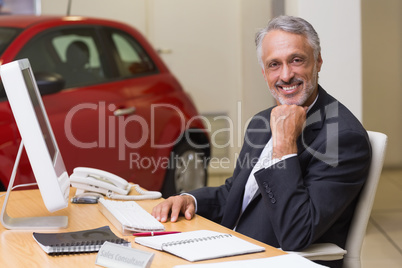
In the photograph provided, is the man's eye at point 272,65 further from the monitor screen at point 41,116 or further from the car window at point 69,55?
the car window at point 69,55

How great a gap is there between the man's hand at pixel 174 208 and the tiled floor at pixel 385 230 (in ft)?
6.89

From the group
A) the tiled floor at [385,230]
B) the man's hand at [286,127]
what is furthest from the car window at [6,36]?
the tiled floor at [385,230]

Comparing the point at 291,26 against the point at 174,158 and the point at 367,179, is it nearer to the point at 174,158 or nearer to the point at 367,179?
the point at 367,179

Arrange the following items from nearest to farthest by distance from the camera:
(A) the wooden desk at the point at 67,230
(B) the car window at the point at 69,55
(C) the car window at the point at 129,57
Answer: (A) the wooden desk at the point at 67,230, (B) the car window at the point at 69,55, (C) the car window at the point at 129,57

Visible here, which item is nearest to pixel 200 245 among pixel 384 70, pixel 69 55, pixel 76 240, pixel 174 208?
pixel 76 240

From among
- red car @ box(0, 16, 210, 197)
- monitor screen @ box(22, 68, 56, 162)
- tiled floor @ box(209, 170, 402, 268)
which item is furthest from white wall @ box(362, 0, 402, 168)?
monitor screen @ box(22, 68, 56, 162)

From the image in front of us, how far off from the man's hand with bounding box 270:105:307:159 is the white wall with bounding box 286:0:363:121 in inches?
82.7

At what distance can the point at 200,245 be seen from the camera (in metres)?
1.88

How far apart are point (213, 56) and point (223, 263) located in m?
5.88

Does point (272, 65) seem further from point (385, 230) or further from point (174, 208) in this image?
point (385, 230)

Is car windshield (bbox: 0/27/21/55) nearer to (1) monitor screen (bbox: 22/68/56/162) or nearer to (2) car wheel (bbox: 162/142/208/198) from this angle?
(2) car wheel (bbox: 162/142/208/198)

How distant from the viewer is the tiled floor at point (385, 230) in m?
4.29

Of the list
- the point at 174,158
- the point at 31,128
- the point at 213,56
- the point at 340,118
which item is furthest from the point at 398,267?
the point at 213,56

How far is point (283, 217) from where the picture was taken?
6.99 feet
